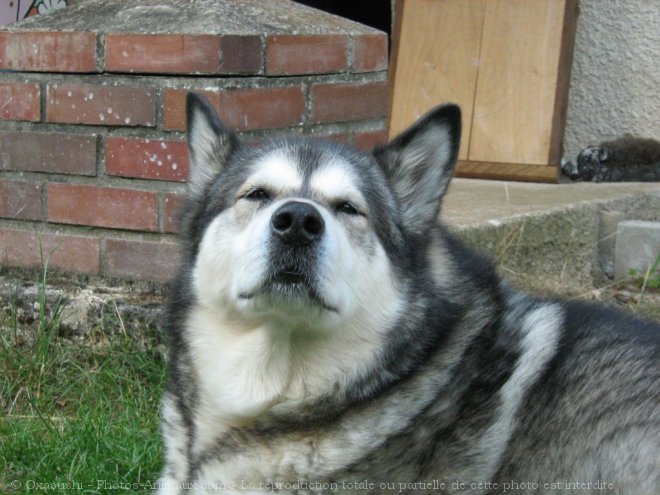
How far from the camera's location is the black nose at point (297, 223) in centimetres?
295

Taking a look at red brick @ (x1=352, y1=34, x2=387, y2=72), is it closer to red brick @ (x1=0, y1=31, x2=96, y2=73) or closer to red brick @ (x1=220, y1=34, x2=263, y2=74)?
red brick @ (x1=220, y1=34, x2=263, y2=74)

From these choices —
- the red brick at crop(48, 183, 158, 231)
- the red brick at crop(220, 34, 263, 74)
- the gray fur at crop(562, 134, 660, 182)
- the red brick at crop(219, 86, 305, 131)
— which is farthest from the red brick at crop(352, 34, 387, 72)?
the gray fur at crop(562, 134, 660, 182)

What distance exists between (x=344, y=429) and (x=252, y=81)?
67.6 inches

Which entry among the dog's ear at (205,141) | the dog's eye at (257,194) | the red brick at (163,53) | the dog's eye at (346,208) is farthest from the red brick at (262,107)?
the dog's eye at (346,208)

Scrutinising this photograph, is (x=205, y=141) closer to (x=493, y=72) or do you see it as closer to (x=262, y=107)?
(x=262, y=107)

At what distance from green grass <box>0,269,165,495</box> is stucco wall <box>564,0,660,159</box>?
3.12m

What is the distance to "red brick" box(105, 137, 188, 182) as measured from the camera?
168 inches

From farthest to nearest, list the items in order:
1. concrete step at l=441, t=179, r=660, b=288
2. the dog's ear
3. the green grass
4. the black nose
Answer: concrete step at l=441, t=179, r=660, b=288 < the green grass < the dog's ear < the black nose

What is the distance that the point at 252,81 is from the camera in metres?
4.30

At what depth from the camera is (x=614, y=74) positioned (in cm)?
626

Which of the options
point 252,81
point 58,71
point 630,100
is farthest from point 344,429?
point 630,100

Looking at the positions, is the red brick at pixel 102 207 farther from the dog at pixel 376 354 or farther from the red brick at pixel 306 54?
the dog at pixel 376 354

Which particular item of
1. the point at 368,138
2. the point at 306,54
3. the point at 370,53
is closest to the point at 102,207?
the point at 306,54

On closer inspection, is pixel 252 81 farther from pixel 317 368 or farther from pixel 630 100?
pixel 630 100
